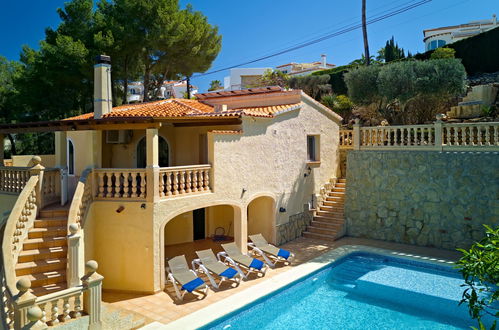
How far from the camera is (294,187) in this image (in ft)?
59.4

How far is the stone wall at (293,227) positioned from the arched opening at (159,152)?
6494mm

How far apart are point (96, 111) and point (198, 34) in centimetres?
1715

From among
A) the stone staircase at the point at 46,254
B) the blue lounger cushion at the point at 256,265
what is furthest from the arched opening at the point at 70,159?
the blue lounger cushion at the point at 256,265

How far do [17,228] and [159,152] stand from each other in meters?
7.79

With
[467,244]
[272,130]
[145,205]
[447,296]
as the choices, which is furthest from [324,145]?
[145,205]

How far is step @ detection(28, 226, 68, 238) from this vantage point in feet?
34.8

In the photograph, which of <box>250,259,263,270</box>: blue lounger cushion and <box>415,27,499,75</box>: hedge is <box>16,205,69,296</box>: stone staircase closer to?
<box>250,259,263,270</box>: blue lounger cushion

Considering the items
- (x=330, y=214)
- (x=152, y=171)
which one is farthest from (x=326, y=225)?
(x=152, y=171)

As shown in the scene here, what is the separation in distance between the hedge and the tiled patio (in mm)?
21419

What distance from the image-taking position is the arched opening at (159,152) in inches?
645

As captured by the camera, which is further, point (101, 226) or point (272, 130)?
point (272, 130)

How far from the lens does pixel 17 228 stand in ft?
33.0

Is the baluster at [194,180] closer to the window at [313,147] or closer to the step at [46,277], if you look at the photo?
the step at [46,277]

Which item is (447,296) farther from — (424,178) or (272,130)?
(272,130)
